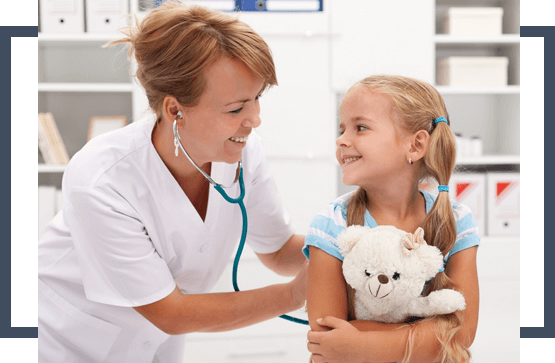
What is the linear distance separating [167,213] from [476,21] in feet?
7.53

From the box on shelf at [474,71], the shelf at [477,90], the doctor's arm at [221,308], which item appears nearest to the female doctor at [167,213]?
the doctor's arm at [221,308]

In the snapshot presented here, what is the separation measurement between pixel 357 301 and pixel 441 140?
0.35 m

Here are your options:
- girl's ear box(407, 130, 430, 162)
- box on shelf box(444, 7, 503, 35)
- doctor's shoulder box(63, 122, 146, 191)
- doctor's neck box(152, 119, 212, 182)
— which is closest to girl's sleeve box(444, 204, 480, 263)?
girl's ear box(407, 130, 430, 162)

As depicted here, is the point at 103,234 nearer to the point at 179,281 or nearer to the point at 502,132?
the point at 179,281

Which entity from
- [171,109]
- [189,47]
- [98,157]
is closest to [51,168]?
[98,157]

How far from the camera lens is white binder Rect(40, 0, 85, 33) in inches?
99.1

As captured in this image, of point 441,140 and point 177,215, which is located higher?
point 441,140

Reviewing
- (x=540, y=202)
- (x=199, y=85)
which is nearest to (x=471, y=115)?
(x=540, y=202)

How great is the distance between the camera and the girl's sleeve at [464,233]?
94 centimetres

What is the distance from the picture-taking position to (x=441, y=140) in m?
0.96

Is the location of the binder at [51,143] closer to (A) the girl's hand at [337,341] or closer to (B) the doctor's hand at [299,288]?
(B) the doctor's hand at [299,288]

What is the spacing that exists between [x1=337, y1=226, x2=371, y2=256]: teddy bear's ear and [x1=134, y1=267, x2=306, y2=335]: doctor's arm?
192mm

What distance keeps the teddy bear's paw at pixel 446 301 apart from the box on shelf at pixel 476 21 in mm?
2218
